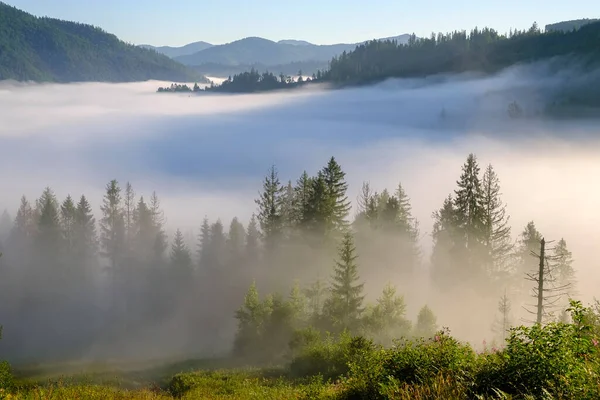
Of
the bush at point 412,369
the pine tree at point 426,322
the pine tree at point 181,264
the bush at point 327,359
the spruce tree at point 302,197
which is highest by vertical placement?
the bush at point 412,369

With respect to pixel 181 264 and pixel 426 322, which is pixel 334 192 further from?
pixel 181 264

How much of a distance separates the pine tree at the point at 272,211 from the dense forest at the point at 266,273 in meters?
0.22

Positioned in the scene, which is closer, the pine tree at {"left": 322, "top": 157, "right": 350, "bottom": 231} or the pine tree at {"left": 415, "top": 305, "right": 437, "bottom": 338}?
the pine tree at {"left": 415, "top": 305, "right": 437, "bottom": 338}

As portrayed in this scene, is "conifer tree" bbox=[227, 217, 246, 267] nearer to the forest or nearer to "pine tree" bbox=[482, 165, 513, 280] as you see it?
the forest

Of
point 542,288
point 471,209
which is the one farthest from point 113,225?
point 542,288

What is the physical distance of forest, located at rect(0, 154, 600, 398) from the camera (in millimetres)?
12773

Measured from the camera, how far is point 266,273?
8319 centimetres

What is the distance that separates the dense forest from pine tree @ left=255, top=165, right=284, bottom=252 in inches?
8.5

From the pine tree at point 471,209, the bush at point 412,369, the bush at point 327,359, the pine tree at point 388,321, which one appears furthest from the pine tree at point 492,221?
the bush at point 412,369

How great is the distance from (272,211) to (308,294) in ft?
58.7

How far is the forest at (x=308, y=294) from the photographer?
12.8 m

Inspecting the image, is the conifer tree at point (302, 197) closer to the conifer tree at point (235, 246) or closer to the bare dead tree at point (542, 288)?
the conifer tree at point (235, 246)

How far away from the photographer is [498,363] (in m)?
11.8

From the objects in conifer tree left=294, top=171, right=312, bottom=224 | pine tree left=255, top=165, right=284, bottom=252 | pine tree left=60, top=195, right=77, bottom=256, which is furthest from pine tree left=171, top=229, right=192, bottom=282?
conifer tree left=294, top=171, right=312, bottom=224
